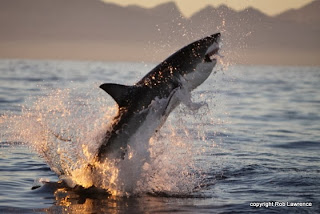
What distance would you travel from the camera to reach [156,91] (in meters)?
9.77

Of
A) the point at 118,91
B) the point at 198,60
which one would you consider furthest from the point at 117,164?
the point at 198,60

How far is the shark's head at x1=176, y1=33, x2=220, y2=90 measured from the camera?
9867mm

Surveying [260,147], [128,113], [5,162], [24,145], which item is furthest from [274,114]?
[128,113]

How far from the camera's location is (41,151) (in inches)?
465

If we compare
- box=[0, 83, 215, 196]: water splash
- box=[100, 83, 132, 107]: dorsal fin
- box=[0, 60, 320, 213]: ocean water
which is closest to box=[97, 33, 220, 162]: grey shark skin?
box=[100, 83, 132, 107]: dorsal fin

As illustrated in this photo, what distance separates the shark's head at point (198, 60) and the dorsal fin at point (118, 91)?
1080 mm

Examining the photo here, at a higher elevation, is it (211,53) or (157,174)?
(211,53)

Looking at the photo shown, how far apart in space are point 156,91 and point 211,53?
1.28 m

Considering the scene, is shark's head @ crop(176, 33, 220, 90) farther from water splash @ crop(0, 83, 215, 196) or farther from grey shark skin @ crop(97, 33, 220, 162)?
water splash @ crop(0, 83, 215, 196)

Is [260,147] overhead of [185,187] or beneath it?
overhead

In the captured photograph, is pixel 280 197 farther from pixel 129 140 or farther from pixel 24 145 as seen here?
pixel 24 145

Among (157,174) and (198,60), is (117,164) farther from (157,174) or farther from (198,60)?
(198,60)

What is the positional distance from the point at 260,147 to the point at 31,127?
7.13 meters

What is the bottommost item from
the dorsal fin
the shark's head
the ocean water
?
the ocean water
